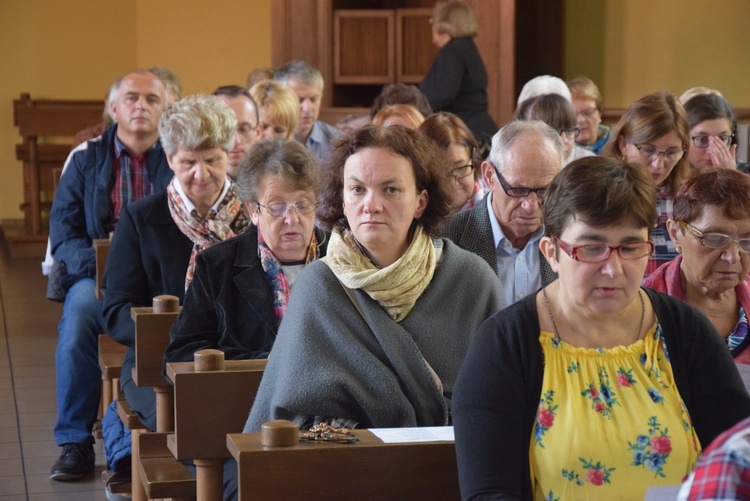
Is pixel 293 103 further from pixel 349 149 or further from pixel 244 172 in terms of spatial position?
pixel 349 149

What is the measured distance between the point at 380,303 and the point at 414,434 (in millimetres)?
389

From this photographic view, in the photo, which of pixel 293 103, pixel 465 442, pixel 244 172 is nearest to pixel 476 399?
pixel 465 442

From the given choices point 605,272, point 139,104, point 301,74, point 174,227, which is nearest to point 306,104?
point 301,74

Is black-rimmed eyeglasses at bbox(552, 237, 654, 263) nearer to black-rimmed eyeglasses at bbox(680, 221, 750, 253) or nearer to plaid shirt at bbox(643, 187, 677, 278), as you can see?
black-rimmed eyeglasses at bbox(680, 221, 750, 253)

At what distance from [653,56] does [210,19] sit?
4694 mm

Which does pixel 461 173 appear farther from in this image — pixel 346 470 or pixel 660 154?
pixel 346 470

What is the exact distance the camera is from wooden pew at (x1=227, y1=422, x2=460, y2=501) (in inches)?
83.4

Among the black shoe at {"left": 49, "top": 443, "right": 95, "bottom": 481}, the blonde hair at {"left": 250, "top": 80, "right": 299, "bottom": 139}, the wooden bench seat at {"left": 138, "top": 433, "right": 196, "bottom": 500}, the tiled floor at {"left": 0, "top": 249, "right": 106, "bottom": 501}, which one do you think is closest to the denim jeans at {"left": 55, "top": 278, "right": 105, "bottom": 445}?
the black shoe at {"left": 49, "top": 443, "right": 95, "bottom": 481}

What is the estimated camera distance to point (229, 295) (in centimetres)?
318

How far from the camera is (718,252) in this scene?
9.18 feet

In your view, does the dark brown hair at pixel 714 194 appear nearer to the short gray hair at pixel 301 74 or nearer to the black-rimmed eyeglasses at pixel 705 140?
the black-rimmed eyeglasses at pixel 705 140

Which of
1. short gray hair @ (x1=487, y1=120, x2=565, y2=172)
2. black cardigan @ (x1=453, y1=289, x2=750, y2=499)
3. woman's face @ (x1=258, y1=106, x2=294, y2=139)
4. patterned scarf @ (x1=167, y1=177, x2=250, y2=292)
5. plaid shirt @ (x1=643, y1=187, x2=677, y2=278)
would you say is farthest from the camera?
woman's face @ (x1=258, y1=106, x2=294, y2=139)

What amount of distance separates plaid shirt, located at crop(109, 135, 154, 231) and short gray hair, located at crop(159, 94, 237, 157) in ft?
2.75

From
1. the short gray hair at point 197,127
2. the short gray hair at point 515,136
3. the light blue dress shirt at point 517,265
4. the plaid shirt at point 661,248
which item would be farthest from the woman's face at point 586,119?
the light blue dress shirt at point 517,265
